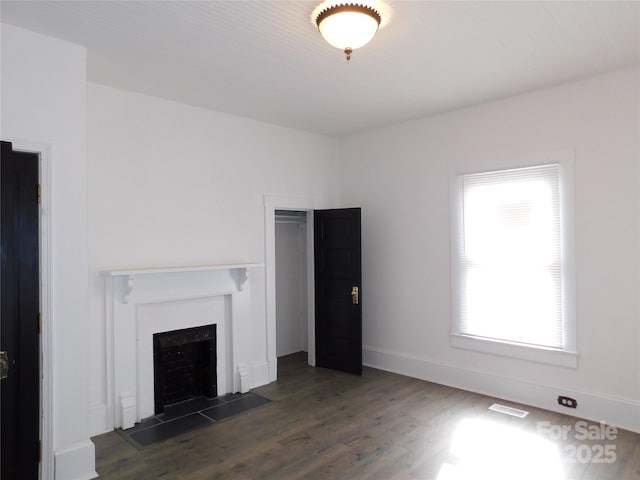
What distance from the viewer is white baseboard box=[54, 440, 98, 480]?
9.35ft

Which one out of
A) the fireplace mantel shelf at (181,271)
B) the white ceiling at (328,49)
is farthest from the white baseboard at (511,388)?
the white ceiling at (328,49)

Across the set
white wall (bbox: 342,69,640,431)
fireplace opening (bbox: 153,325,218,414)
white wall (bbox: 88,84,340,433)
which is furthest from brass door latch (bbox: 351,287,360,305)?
fireplace opening (bbox: 153,325,218,414)

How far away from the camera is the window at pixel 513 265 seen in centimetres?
402

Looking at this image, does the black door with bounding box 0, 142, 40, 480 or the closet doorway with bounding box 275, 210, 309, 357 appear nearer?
the black door with bounding box 0, 142, 40, 480

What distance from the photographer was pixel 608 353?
3732 mm

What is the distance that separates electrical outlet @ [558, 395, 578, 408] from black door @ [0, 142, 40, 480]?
4191 mm

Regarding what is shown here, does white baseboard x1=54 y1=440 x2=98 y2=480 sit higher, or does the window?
the window

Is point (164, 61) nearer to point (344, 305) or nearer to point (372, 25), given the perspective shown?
point (372, 25)

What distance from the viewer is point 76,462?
2.91 m

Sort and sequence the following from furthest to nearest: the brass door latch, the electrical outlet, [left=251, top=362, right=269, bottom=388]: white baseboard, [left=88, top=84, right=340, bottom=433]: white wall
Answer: the brass door latch
[left=251, top=362, right=269, bottom=388]: white baseboard
the electrical outlet
[left=88, top=84, right=340, bottom=433]: white wall

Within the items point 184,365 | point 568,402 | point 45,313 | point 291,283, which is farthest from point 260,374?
point 568,402

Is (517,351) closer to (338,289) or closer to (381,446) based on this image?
(381,446)

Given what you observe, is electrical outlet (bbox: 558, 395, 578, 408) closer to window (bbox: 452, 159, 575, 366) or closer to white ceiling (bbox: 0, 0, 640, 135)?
window (bbox: 452, 159, 575, 366)

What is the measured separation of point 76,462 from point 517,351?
3837mm
